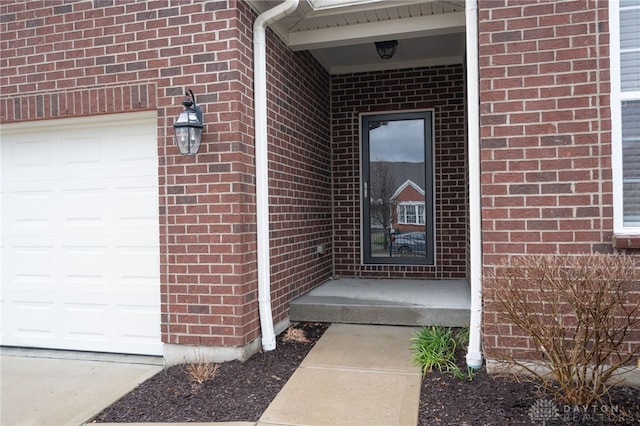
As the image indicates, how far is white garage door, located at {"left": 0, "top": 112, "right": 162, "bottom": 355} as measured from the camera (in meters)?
4.29

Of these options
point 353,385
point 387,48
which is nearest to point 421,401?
point 353,385

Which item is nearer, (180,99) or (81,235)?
(180,99)

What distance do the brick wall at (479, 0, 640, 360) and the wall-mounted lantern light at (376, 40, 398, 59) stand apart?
191 centimetres

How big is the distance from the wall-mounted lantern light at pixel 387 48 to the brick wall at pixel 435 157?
2.29 ft

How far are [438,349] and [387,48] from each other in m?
3.43

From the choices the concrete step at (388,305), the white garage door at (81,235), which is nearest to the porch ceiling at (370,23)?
the white garage door at (81,235)

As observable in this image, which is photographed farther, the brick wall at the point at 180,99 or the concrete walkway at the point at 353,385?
the brick wall at the point at 180,99

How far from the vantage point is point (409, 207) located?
6262 mm

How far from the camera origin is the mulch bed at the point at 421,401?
114 inches

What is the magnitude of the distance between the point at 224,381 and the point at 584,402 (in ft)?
8.01

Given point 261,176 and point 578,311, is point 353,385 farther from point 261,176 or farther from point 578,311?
point 261,176

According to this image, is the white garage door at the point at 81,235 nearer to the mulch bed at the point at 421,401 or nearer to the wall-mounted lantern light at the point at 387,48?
the mulch bed at the point at 421,401

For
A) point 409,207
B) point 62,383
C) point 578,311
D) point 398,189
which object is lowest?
point 62,383

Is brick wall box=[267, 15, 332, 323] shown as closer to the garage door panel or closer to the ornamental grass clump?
the ornamental grass clump
